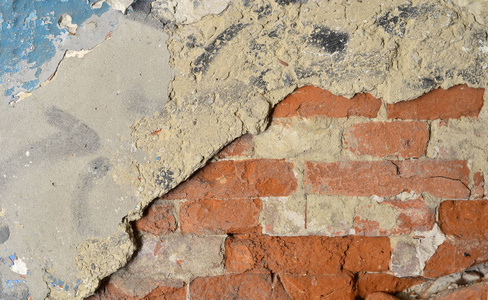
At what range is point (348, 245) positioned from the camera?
1.03 meters

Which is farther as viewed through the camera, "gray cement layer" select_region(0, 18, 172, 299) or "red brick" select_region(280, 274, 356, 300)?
"red brick" select_region(280, 274, 356, 300)

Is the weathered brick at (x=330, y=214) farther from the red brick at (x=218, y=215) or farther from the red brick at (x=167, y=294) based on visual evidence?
the red brick at (x=167, y=294)

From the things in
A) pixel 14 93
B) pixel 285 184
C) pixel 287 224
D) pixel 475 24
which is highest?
pixel 475 24

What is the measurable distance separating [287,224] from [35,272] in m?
0.67

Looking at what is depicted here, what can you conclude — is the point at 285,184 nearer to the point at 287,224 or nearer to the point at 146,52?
the point at 287,224

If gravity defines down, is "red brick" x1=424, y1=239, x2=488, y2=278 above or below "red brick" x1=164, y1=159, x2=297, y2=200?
below

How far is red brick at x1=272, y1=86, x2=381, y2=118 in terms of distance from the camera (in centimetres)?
95

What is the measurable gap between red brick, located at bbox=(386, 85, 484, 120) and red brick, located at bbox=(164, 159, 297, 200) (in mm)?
314

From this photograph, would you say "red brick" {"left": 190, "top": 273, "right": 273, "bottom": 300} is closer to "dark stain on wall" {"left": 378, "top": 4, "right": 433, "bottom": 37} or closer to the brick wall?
the brick wall

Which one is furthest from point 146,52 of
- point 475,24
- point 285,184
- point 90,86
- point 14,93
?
point 475,24

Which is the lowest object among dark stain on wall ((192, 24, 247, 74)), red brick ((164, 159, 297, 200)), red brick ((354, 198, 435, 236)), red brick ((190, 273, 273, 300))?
red brick ((190, 273, 273, 300))

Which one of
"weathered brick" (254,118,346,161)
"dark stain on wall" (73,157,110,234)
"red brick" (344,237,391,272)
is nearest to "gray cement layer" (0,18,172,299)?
"dark stain on wall" (73,157,110,234)

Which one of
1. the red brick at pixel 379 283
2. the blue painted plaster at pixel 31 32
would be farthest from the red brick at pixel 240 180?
the blue painted plaster at pixel 31 32

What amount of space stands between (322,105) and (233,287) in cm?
55
